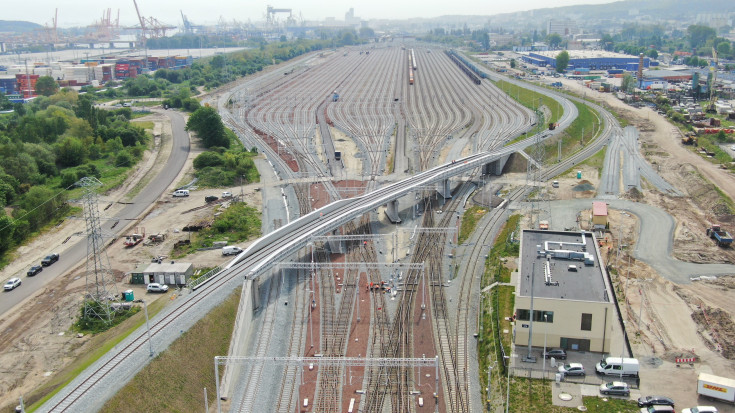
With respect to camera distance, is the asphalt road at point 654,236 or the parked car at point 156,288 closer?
the parked car at point 156,288

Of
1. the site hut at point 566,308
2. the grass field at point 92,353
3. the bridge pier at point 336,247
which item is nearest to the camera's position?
the grass field at point 92,353

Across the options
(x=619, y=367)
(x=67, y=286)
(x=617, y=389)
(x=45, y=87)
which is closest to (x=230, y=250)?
(x=67, y=286)

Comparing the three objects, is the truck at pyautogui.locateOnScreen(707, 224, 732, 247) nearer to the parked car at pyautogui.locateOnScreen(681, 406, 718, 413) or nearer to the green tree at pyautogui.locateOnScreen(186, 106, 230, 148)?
the parked car at pyautogui.locateOnScreen(681, 406, 718, 413)

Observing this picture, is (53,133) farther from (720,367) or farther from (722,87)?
(722,87)

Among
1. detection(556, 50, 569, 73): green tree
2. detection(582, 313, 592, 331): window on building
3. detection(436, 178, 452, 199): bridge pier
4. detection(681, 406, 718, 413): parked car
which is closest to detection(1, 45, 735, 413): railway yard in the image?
detection(436, 178, 452, 199): bridge pier

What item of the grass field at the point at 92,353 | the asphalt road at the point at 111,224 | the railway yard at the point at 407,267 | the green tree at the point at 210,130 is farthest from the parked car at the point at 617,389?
the green tree at the point at 210,130

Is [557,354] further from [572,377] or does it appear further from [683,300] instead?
[683,300]

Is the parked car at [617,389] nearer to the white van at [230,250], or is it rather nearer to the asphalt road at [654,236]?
the asphalt road at [654,236]
